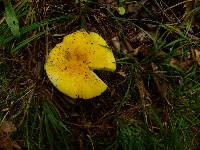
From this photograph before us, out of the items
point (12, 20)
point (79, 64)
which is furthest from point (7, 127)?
point (12, 20)

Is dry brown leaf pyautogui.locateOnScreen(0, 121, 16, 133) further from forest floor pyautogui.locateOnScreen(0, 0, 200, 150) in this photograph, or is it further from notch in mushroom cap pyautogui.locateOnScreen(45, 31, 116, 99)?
notch in mushroom cap pyautogui.locateOnScreen(45, 31, 116, 99)

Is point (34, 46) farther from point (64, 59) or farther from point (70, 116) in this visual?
point (70, 116)

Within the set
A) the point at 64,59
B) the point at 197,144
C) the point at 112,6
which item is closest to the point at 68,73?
the point at 64,59

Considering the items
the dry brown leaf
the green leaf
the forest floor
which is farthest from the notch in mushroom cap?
the dry brown leaf

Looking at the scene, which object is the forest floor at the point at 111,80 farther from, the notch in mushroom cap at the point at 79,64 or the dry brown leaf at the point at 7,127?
the notch in mushroom cap at the point at 79,64

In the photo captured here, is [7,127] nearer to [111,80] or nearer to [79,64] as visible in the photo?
[79,64]

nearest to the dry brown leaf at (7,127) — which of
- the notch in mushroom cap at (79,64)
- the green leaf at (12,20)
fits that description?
the notch in mushroom cap at (79,64)
